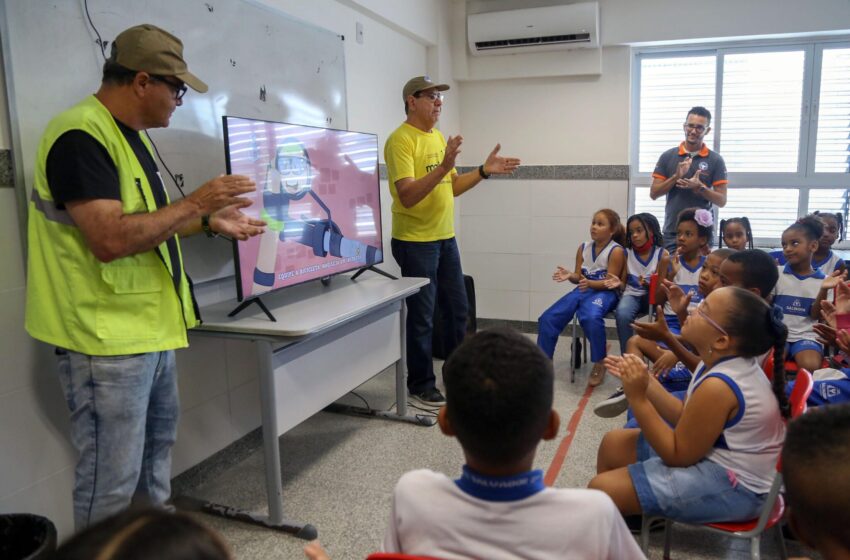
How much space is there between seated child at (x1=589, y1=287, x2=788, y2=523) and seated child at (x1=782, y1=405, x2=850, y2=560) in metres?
0.72

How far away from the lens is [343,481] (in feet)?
9.04

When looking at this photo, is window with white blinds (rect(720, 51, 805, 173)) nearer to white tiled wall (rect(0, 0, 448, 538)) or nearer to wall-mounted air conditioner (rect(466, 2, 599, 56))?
wall-mounted air conditioner (rect(466, 2, 599, 56))

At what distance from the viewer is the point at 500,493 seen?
965 millimetres

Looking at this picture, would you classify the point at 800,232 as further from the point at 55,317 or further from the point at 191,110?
the point at 55,317

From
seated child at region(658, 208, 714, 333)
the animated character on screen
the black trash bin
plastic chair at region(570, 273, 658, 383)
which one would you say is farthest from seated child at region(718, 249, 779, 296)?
the black trash bin

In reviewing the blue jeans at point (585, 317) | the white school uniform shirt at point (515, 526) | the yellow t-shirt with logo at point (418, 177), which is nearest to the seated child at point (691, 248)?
the blue jeans at point (585, 317)

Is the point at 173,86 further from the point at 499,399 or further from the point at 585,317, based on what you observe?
the point at 585,317

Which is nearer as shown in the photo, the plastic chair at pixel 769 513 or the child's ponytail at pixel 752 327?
the plastic chair at pixel 769 513

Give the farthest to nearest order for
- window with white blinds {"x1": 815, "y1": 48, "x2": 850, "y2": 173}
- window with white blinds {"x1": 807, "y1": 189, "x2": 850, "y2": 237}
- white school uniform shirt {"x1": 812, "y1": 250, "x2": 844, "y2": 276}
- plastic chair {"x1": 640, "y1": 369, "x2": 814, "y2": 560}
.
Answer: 1. window with white blinds {"x1": 807, "y1": 189, "x2": 850, "y2": 237}
2. window with white blinds {"x1": 815, "y1": 48, "x2": 850, "y2": 173}
3. white school uniform shirt {"x1": 812, "y1": 250, "x2": 844, "y2": 276}
4. plastic chair {"x1": 640, "y1": 369, "x2": 814, "y2": 560}

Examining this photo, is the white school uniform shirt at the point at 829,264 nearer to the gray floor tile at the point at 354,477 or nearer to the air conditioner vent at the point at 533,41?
the gray floor tile at the point at 354,477

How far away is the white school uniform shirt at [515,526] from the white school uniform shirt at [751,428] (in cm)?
84

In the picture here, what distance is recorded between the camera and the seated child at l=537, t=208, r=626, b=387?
3912 mm

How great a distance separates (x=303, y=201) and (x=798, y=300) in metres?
2.28

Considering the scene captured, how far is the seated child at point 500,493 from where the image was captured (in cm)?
95
